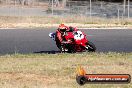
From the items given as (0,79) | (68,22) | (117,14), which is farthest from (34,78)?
(117,14)

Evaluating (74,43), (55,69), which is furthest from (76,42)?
(55,69)

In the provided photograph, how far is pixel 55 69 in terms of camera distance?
40.8 ft

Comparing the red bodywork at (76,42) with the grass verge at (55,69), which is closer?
the grass verge at (55,69)

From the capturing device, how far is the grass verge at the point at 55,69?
10359 millimetres

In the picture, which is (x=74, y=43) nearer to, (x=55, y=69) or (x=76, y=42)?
(x=76, y=42)

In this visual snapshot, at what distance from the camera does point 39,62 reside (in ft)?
46.4

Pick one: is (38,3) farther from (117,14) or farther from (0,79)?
(0,79)

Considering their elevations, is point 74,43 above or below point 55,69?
below

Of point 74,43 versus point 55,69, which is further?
point 74,43

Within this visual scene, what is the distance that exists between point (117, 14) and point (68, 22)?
1083 cm

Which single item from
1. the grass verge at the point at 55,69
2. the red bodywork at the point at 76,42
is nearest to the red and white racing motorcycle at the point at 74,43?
the red bodywork at the point at 76,42

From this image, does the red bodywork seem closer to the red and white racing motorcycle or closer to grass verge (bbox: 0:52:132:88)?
the red and white racing motorcycle

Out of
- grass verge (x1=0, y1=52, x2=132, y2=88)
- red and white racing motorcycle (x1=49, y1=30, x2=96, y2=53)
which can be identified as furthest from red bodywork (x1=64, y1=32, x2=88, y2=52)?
grass verge (x1=0, y1=52, x2=132, y2=88)

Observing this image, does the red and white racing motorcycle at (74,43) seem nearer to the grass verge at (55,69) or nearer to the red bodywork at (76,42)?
the red bodywork at (76,42)
